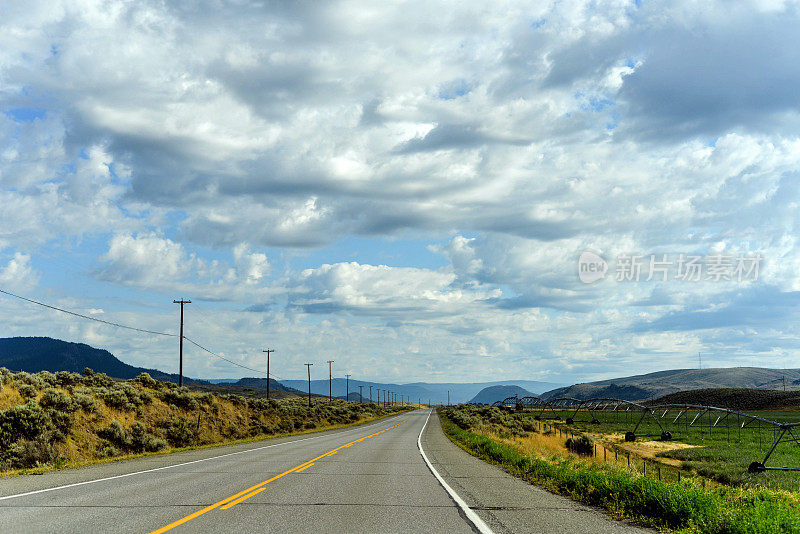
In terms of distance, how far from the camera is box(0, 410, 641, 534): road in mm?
9234

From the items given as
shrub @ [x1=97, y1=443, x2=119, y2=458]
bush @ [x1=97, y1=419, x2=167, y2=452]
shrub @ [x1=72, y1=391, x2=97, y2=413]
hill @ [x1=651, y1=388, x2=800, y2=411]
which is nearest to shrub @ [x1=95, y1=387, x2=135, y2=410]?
shrub @ [x1=72, y1=391, x2=97, y2=413]

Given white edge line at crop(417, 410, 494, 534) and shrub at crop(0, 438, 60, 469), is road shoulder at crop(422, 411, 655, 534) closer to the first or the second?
white edge line at crop(417, 410, 494, 534)

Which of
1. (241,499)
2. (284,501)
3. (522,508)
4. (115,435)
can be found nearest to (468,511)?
(522,508)

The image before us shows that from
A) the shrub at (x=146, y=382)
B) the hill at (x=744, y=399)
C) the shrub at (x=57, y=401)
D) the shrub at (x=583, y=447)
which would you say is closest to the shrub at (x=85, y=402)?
the shrub at (x=57, y=401)

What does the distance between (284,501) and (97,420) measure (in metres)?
21.6

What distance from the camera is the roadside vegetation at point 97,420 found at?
73.8 feet

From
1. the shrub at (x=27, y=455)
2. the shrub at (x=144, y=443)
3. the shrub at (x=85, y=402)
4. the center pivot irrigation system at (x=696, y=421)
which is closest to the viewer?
the shrub at (x=27, y=455)

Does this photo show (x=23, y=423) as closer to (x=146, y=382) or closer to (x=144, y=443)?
(x=144, y=443)

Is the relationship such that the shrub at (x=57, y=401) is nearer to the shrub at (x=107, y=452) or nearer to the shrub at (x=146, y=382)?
the shrub at (x=107, y=452)

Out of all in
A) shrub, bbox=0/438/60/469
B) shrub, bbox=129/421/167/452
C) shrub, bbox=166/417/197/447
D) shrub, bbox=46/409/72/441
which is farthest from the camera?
shrub, bbox=166/417/197/447

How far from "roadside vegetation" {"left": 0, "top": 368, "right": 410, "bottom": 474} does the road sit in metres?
5.98

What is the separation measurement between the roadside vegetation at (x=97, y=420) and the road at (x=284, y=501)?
5.98 meters

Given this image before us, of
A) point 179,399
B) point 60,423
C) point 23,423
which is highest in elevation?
point 179,399

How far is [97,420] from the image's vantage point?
29.0m
